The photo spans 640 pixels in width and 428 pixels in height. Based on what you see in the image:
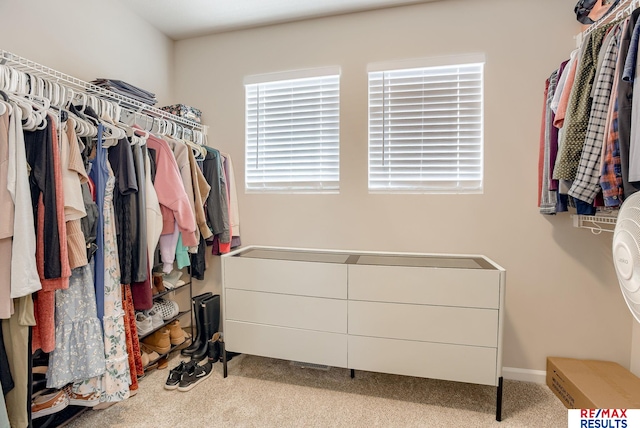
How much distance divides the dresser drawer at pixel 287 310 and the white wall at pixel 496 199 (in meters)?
0.53

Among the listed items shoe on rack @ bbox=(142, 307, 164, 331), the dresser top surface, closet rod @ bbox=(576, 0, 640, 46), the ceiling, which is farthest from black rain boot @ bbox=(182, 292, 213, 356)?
closet rod @ bbox=(576, 0, 640, 46)

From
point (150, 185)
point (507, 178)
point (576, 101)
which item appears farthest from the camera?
point (507, 178)

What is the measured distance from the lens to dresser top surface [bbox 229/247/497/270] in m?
1.69

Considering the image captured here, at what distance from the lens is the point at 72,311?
1314 mm

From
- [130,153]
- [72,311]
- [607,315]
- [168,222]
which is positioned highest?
[130,153]

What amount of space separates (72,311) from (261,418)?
3.46 feet

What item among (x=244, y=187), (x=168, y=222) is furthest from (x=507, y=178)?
(x=168, y=222)

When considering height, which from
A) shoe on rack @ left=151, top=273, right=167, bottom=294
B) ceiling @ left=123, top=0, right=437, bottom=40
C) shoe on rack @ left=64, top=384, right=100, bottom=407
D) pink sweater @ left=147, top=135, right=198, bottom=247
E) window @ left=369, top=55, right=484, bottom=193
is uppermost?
ceiling @ left=123, top=0, right=437, bottom=40

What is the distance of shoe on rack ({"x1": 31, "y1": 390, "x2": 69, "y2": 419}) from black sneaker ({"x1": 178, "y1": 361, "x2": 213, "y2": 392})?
57cm

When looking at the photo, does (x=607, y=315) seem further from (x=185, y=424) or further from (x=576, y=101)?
(x=185, y=424)

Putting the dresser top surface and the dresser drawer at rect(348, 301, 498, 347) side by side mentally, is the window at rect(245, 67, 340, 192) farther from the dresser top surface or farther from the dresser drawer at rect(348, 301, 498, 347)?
the dresser drawer at rect(348, 301, 498, 347)

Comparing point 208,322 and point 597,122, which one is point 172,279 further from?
point 597,122

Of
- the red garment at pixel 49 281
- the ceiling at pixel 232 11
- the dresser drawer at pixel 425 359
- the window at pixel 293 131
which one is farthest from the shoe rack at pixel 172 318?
the ceiling at pixel 232 11

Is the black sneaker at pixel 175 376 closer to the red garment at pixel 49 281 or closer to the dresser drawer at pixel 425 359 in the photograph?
the red garment at pixel 49 281
